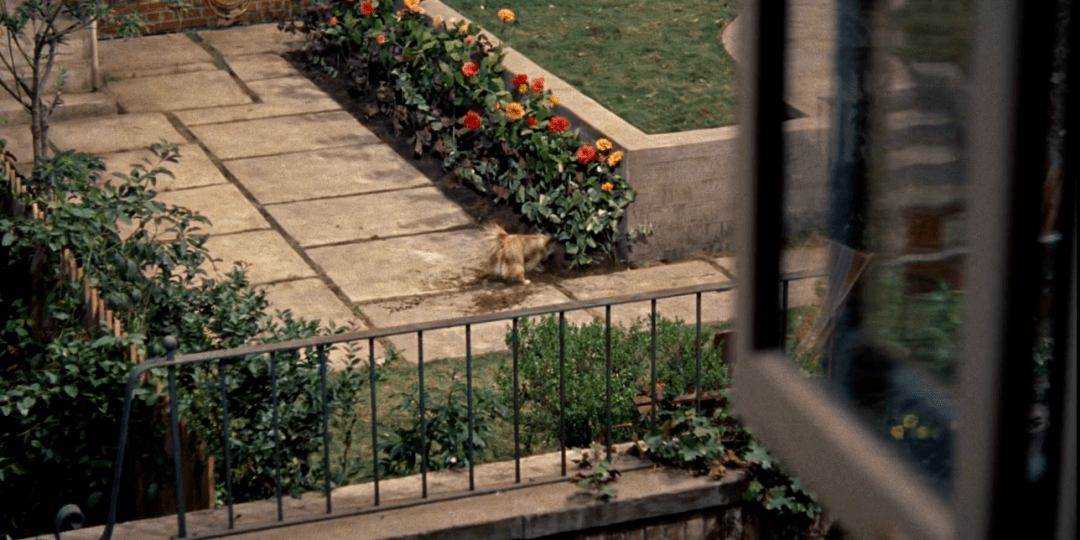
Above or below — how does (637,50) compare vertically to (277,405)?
above

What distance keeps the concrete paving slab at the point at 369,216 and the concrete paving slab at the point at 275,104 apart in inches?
70.4

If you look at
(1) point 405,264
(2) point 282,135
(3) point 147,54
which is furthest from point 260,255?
(3) point 147,54

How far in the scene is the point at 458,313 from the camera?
770 cm

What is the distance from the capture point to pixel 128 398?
4.75 meters

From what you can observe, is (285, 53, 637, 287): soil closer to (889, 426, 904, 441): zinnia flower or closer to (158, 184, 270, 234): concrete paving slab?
(158, 184, 270, 234): concrete paving slab

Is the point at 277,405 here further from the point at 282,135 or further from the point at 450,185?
the point at 282,135

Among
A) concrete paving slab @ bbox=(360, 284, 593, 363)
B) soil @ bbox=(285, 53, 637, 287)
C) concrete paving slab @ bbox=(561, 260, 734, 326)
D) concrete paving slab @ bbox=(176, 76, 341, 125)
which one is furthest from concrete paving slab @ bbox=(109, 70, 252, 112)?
concrete paving slab @ bbox=(561, 260, 734, 326)

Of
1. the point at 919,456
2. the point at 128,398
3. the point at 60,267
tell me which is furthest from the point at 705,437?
the point at 919,456

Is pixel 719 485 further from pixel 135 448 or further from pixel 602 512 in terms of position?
pixel 135 448

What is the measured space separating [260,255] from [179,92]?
129 inches

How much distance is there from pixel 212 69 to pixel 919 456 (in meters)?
10.8

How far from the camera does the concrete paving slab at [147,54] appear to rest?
11.7 m

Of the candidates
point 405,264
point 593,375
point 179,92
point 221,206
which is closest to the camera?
point 593,375

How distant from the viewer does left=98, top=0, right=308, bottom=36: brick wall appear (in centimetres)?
1252
